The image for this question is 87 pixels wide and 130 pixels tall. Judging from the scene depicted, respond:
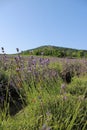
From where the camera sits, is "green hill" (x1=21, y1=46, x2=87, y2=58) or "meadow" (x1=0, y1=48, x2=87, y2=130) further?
"green hill" (x1=21, y1=46, x2=87, y2=58)

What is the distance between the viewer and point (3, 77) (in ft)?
16.7

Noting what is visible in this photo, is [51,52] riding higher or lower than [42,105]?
lower

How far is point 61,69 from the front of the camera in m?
8.03

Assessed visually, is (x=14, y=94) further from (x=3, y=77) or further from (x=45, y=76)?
(x=45, y=76)

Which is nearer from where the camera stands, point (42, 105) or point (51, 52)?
point (42, 105)

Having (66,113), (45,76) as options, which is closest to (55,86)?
(45,76)

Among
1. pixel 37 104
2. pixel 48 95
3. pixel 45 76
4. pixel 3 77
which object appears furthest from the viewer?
pixel 3 77

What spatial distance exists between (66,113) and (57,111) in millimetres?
208

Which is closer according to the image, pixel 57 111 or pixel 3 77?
pixel 57 111

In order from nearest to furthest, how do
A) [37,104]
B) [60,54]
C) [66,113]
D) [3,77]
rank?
[66,113], [37,104], [3,77], [60,54]

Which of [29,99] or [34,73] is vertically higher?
[34,73]

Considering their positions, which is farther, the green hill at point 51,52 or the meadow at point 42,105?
the green hill at point 51,52

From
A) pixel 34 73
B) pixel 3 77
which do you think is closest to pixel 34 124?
pixel 34 73

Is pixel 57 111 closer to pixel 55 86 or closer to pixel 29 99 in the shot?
pixel 29 99
